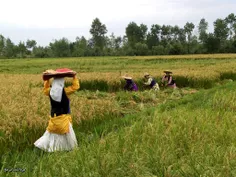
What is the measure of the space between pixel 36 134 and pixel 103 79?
363 inches

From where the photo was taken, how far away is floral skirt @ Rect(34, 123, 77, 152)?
18.3 ft

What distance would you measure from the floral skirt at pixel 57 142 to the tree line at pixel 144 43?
216 ft

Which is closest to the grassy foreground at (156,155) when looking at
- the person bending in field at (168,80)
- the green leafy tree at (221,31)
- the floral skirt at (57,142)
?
the floral skirt at (57,142)

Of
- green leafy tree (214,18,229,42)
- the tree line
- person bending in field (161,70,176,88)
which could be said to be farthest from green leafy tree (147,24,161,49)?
person bending in field (161,70,176,88)

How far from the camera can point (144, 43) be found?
86500 millimetres

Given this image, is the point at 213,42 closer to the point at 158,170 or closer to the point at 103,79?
the point at 103,79

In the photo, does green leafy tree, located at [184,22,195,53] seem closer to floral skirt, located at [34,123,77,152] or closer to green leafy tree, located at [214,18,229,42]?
green leafy tree, located at [214,18,229,42]

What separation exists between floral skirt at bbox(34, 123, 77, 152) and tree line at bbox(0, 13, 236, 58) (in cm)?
6569

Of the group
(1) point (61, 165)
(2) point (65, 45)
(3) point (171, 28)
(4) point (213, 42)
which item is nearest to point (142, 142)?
(1) point (61, 165)

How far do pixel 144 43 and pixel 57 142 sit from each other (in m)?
82.9

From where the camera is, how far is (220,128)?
16.6 feet

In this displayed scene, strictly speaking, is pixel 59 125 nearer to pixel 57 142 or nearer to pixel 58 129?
pixel 58 129

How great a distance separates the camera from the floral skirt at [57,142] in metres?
5.59

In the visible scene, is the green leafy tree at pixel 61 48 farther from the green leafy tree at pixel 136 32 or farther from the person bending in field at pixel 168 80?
the person bending in field at pixel 168 80
